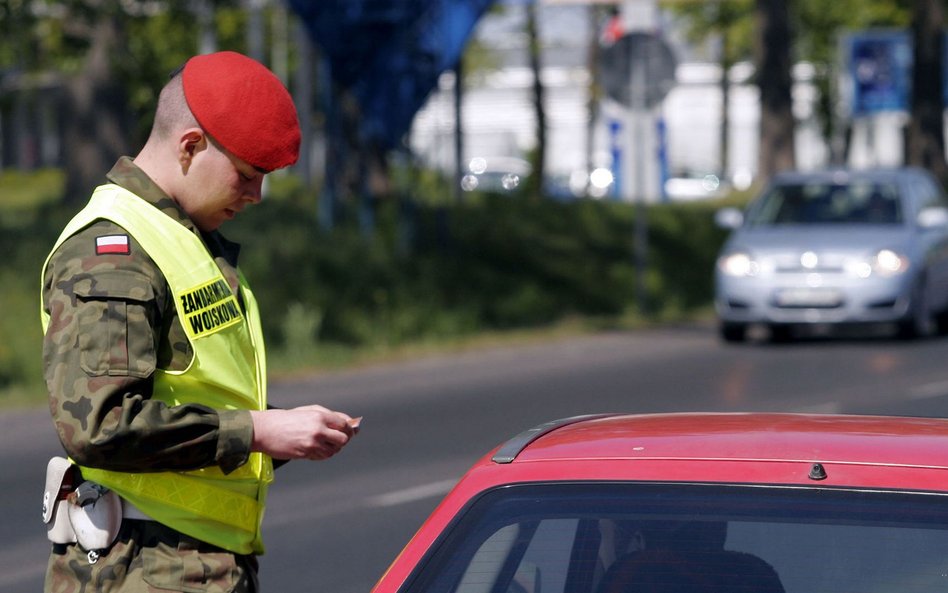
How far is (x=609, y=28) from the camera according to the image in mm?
39500

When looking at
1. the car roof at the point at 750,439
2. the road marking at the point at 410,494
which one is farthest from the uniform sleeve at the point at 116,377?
the road marking at the point at 410,494

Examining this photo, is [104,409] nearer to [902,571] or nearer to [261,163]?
[261,163]

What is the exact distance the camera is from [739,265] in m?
16.6

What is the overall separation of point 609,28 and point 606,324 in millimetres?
20944

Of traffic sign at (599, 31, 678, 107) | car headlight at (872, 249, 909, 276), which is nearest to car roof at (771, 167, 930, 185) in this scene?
car headlight at (872, 249, 909, 276)

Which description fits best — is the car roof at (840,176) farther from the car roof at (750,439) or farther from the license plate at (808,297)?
the car roof at (750,439)

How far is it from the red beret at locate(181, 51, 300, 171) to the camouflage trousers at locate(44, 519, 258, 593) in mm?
680

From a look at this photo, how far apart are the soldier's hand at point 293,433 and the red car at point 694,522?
238 mm

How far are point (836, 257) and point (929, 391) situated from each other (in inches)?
144

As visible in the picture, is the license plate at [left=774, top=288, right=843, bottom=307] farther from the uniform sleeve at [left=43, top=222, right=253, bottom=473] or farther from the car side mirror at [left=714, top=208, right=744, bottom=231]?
the uniform sleeve at [left=43, top=222, right=253, bottom=473]

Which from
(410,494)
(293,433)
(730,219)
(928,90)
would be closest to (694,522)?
(293,433)

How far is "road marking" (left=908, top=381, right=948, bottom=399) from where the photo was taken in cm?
1260

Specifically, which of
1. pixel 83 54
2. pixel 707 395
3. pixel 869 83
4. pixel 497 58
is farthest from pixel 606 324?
pixel 497 58

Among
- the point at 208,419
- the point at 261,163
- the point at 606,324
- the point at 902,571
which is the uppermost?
the point at 261,163
